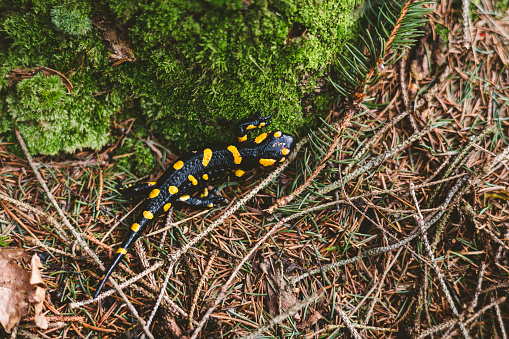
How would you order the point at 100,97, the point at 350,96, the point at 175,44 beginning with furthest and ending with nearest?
the point at 100,97 → the point at 350,96 → the point at 175,44

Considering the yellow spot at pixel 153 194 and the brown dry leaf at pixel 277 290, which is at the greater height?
the yellow spot at pixel 153 194

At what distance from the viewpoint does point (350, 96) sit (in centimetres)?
254

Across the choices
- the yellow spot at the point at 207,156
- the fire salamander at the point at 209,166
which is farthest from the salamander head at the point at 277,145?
the yellow spot at the point at 207,156

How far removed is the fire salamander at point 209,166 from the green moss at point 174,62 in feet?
0.53

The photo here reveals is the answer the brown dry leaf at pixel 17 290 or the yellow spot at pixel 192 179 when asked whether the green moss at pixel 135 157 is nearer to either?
the yellow spot at pixel 192 179

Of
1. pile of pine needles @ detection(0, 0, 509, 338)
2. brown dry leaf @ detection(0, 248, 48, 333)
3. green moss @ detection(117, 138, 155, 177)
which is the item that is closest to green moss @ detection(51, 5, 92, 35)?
green moss @ detection(117, 138, 155, 177)

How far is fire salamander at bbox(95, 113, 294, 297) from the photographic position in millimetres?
2844

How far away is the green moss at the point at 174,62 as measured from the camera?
7.45 ft

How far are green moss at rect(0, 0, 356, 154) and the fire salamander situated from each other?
0.16 meters

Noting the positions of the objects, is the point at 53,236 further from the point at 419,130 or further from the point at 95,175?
the point at 419,130

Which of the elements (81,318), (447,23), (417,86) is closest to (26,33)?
(81,318)

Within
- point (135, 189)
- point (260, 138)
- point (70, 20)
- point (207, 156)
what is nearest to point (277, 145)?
point (260, 138)

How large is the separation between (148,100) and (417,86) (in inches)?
96.8

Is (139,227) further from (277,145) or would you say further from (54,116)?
(277,145)
